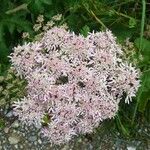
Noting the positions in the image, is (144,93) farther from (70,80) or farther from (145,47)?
(70,80)

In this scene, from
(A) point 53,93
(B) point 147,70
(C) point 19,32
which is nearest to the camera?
(A) point 53,93

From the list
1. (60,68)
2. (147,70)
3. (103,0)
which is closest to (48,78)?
(60,68)

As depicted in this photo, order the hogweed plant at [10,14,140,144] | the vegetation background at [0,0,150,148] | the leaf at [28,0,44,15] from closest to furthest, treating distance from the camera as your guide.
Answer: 1. the hogweed plant at [10,14,140,144]
2. the leaf at [28,0,44,15]
3. the vegetation background at [0,0,150,148]

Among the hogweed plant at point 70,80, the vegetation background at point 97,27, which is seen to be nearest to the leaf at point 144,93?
the vegetation background at point 97,27

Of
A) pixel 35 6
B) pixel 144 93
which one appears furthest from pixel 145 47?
pixel 35 6

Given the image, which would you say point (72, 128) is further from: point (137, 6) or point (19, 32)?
point (137, 6)

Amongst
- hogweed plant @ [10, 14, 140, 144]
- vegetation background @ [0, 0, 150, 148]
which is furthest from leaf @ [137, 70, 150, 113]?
hogweed plant @ [10, 14, 140, 144]

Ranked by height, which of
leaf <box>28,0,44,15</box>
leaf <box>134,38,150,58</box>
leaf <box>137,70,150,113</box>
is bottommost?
leaf <box>137,70,150,113</box>

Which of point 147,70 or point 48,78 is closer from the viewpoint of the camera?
point 48,78

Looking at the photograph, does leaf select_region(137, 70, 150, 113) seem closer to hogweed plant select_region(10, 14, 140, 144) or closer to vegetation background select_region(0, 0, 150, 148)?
vegetation background select_region(0, 0, 150, 148)

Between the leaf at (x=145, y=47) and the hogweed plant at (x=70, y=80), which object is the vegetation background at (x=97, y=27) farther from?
the hogweed plant at (x=70, y=80)
